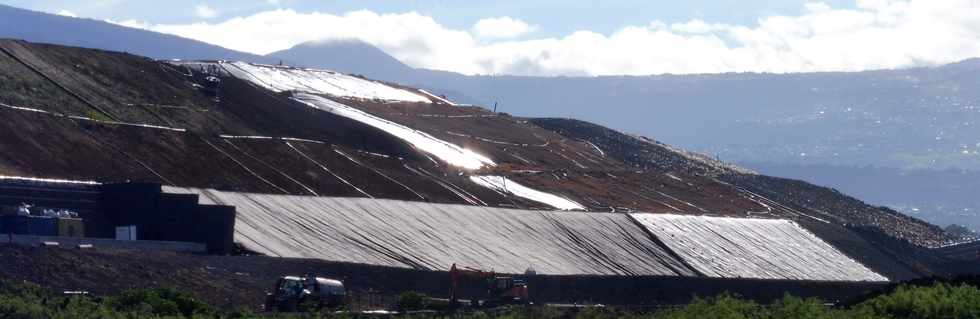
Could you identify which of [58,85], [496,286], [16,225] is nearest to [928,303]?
[496,286]

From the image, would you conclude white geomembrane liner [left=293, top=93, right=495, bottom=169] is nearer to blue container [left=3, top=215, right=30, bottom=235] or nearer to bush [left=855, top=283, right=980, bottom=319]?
bush [left=855, top=283, right=980, bottom=319]

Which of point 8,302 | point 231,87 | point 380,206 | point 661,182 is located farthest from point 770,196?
point 8,302

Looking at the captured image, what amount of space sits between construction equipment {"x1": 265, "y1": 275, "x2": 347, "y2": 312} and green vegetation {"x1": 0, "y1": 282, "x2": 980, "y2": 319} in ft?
4.71

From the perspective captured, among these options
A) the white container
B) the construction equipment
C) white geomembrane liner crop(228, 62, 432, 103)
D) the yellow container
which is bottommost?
the construction equipment

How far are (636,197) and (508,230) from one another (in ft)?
46.5

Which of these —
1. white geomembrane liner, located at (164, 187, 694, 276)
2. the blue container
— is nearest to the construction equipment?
white geomembrane liner, located at (164, 187, 694, 276)

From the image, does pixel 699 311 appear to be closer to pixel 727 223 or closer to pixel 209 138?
pixel 209 138

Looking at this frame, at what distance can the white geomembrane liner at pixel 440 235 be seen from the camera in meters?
42.2

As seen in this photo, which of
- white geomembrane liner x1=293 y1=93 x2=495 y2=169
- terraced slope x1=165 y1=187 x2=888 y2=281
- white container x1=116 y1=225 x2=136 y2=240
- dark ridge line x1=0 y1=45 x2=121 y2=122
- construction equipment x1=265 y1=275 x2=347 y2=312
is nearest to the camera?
construction equipment x1=265 y1=275 x2=347 y2=312

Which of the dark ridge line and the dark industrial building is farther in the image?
the dark ridge line

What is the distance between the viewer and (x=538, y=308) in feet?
129

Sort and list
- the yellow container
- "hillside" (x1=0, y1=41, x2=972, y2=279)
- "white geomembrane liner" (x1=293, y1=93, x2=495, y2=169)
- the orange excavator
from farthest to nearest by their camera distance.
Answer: "white geomembrane liner" (x1=293, y1=93, x2=495, y2=169) < "hillside" (x1=0, y1=41, x2=972, y2=279) < the orange excavator < the yellow container

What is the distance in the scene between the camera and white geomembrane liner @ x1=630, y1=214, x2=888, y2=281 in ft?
188

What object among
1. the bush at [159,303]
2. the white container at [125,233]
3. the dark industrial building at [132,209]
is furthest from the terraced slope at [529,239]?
the bush at [159,303]
